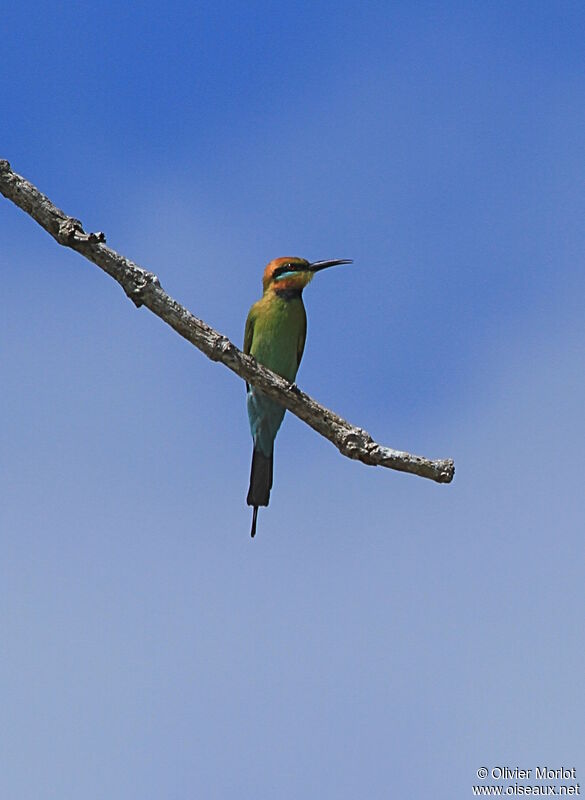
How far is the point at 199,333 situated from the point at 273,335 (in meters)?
1.76

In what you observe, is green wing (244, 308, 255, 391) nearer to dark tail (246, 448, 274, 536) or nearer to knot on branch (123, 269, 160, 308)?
dark tail (246, 448, 274, 536)

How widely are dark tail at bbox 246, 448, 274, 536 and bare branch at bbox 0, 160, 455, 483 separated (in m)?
1.27

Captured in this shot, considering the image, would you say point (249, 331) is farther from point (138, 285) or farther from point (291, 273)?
point (138, 285)

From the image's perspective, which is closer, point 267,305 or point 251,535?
point 251,535

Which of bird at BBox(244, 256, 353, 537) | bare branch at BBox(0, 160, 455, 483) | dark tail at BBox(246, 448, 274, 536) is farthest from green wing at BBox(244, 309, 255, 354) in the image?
bare branch at BBox(0, 160, 455, 483)

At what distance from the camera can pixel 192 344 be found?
3.94 metres

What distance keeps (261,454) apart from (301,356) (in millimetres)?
680

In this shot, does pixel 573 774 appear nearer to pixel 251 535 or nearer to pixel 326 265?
pixel 251 535

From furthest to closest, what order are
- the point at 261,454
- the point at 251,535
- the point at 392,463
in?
the point at 261,454 < the point at 251,535 < the point at 392,463

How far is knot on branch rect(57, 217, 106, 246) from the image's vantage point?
374 cm

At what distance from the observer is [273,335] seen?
18.6 ft

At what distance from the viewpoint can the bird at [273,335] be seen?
18.1 ft

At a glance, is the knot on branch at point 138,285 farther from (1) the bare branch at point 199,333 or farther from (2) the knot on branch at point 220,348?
(2) the knot on branch at point 220,348

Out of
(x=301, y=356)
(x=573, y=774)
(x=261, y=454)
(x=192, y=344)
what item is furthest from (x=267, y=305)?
(x=573, y=774)
